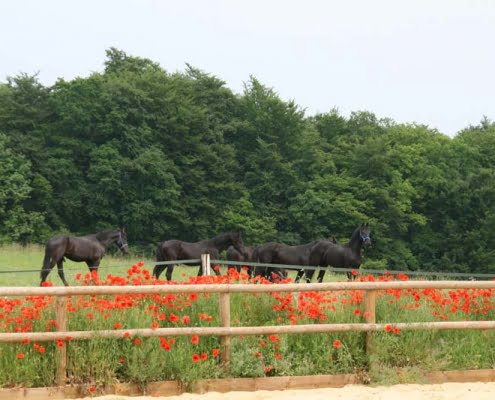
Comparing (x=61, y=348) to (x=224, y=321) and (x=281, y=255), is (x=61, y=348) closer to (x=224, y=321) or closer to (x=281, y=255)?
(x=224, y=321)

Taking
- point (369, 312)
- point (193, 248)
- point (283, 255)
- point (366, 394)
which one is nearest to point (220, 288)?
point (369, 312)

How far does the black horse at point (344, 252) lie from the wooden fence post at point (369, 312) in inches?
408

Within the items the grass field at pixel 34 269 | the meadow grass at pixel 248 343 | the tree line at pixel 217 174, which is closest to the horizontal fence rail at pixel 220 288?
the meadow grass at pixel 248 343

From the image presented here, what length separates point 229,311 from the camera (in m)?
7.92

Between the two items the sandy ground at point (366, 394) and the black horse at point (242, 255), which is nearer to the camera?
the sandy ground at point (366, 394)

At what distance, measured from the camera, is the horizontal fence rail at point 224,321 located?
7.36 meters

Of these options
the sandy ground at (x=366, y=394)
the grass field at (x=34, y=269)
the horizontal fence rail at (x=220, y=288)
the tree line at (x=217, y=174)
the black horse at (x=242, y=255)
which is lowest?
the sandy ground at (x=366, y=394)

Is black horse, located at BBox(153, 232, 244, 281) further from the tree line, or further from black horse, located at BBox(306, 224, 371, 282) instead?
the tree line

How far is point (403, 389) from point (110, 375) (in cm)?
294

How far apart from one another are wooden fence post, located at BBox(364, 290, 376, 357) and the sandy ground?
474mm

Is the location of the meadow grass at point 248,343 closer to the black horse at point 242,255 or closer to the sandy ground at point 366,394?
the sandy ground at point 366,394

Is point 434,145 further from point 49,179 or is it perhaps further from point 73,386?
point 73,386

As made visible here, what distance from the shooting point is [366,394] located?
749cm

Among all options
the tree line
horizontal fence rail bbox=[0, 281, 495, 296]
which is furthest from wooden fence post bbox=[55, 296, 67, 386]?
the tree line
